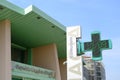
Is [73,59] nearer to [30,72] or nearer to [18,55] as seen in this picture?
[30,72]

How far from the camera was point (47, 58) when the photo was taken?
25703 millimetres

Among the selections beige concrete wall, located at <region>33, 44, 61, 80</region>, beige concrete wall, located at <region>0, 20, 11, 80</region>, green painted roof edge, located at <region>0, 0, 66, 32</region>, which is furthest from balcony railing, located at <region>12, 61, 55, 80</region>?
green painted roof edge, located at <region>0, 0, 66, 32</region>

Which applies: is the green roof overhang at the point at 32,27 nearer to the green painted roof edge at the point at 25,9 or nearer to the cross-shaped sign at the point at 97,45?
the green painted roof edge at the point at 25,9

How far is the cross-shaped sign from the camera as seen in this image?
1055 centimetres

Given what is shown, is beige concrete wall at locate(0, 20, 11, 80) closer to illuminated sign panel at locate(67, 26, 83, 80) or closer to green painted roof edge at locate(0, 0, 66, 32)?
green painted roof edge at locate(0, 0, 66, 32)

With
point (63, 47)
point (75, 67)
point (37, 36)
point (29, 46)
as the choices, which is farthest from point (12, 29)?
point (75, 67)

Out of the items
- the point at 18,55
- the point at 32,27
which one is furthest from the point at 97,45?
the point at 18,55

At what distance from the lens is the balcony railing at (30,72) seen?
2080 centimetres

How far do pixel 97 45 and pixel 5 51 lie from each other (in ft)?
31.3

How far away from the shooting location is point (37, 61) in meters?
26.3

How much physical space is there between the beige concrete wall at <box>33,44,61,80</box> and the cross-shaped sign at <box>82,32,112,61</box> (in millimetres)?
14182

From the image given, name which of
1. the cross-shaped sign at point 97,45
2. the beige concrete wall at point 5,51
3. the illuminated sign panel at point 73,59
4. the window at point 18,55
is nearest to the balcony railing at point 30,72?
the beige concrete wall at point 5,51

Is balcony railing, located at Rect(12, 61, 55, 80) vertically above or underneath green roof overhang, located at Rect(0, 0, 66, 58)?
underneath

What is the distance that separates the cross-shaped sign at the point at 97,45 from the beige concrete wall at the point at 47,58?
14.2 m
